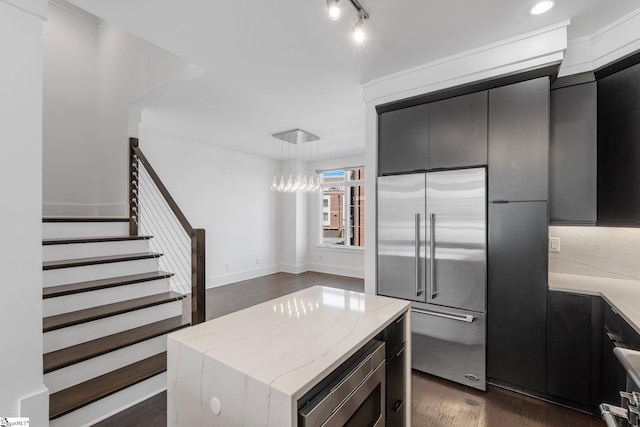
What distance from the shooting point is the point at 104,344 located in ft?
7.75

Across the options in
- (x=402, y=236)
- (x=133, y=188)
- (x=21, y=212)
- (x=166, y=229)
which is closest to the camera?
(x=21, y=212)

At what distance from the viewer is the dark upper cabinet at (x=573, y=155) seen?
2.25m

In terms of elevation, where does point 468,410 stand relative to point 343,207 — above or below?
below

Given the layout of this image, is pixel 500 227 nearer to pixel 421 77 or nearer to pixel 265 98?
pixel 421 77

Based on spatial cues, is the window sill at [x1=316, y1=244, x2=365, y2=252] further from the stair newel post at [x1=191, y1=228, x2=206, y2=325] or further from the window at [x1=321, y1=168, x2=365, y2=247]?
the stair newel post at [x1=191, y1=228, x2=206, y2=325]

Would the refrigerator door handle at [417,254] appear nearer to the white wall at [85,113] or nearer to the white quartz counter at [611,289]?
the white quartz counter at [611,289]

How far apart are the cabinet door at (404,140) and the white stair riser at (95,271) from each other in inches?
109

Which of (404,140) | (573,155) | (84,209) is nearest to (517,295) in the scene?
(573,155)

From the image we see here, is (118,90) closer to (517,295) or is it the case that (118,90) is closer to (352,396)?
(352,396)

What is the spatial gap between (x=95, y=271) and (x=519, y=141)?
13.0 ft

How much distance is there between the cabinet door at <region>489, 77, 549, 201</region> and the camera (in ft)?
7.22

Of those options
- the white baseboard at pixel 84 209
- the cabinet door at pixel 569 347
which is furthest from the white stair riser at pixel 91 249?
the cabinet door at pixel 569 347

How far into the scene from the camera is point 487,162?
2.39m

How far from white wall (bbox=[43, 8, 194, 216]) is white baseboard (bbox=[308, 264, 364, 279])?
171 inches
